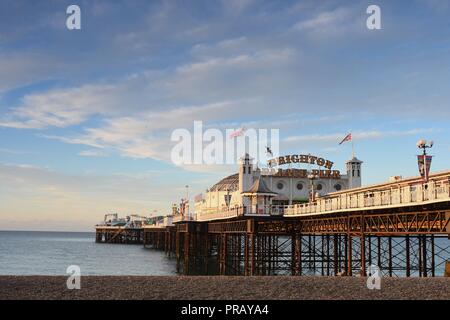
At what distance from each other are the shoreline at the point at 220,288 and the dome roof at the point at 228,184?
84.3 metres

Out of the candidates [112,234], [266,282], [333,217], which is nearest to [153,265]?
[333,217]

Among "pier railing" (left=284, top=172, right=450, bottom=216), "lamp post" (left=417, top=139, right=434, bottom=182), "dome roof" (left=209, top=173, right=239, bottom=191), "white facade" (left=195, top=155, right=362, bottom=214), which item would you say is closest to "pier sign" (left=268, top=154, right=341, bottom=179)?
"white facade" (left=195, top=155, right=362, bottom=214)

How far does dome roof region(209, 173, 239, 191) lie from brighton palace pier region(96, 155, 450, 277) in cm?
32

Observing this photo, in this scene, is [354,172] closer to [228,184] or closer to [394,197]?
[228,184]

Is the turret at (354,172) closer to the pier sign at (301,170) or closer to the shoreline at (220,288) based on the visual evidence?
the pier sign at (301,170)

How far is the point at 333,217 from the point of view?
4300 cm

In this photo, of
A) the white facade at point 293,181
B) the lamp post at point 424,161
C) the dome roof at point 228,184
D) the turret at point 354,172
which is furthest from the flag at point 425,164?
the dome roof at point 228,184

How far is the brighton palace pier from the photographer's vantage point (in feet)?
103

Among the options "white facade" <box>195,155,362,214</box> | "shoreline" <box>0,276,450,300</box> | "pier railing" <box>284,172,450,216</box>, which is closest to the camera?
"shoreline" <box>0,276,450,300</box>

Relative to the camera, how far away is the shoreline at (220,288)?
1953cm

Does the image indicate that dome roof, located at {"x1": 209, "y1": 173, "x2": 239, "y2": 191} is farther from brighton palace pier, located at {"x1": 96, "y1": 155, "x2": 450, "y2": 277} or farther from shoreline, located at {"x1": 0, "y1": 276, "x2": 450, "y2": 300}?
shoreline, located at {"x1": 0, "y1": 276, "x2": 450, "y2": 300}

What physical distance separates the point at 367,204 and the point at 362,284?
12851mm
